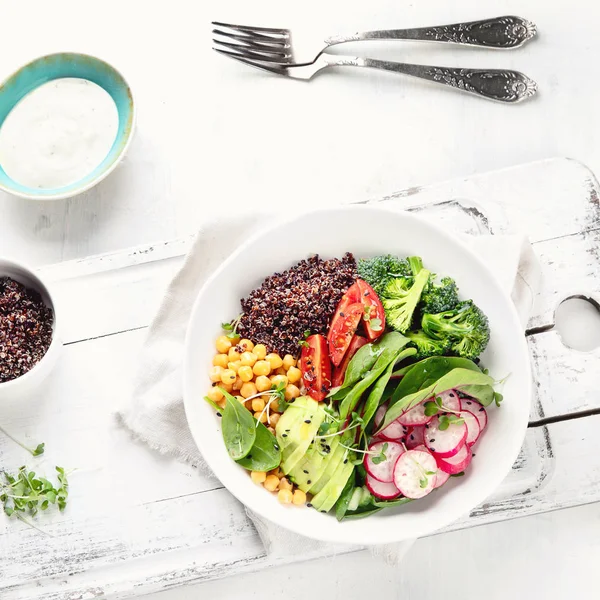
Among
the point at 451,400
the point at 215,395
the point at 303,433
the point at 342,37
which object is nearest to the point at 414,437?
the point at 451,400

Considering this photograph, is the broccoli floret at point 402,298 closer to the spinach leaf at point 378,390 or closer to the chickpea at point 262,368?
the spinach leaf at point 378,390

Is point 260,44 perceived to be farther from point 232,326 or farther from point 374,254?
point 232,326

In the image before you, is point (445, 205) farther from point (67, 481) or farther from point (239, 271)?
point (67, 481)

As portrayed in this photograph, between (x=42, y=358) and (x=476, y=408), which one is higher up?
(x=42, y=358)

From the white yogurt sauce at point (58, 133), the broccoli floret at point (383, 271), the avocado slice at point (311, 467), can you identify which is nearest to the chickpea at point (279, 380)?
the avocado slice at point (311, 467)

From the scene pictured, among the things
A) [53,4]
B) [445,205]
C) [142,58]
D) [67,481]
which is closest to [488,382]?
[445,205]

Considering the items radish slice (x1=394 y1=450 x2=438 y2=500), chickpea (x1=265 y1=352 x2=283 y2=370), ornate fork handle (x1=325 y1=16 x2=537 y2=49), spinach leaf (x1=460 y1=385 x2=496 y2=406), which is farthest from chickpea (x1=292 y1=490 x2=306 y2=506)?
ornate fork handle (x1=325 y1=16 x2=537 y2=49)
